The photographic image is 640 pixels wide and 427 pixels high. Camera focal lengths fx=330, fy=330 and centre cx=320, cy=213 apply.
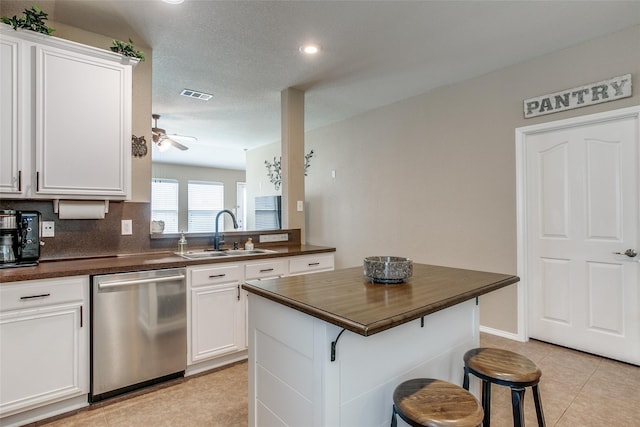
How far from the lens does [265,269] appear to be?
2873 mm

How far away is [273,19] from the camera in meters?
2.44

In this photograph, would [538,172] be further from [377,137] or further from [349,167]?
[349,167]

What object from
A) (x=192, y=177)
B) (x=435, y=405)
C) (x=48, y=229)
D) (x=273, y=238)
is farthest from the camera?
(x=192, y=177)

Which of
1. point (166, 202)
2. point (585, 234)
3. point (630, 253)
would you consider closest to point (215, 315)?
point (585, 234)

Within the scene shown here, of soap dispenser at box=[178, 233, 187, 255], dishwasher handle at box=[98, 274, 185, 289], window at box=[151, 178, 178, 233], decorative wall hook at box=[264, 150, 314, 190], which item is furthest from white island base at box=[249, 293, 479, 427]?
window at box=[151, 178, 178, 233]

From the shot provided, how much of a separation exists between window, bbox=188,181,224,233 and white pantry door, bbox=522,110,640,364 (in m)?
7.15

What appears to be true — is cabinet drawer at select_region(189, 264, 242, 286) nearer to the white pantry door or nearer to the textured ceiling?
the textured ceiling

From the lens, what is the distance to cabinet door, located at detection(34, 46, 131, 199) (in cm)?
219

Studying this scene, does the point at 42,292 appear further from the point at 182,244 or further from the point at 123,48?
the point at 123,48

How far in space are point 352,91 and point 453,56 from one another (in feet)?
3.95

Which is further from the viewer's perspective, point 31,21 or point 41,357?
point 31,21

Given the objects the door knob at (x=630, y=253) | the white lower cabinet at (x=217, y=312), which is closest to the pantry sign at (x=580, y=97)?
the door knob at (x=630, y=253)

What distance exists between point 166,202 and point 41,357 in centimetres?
678

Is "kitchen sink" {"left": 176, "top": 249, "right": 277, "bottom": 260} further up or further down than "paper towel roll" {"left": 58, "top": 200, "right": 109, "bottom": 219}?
further down
